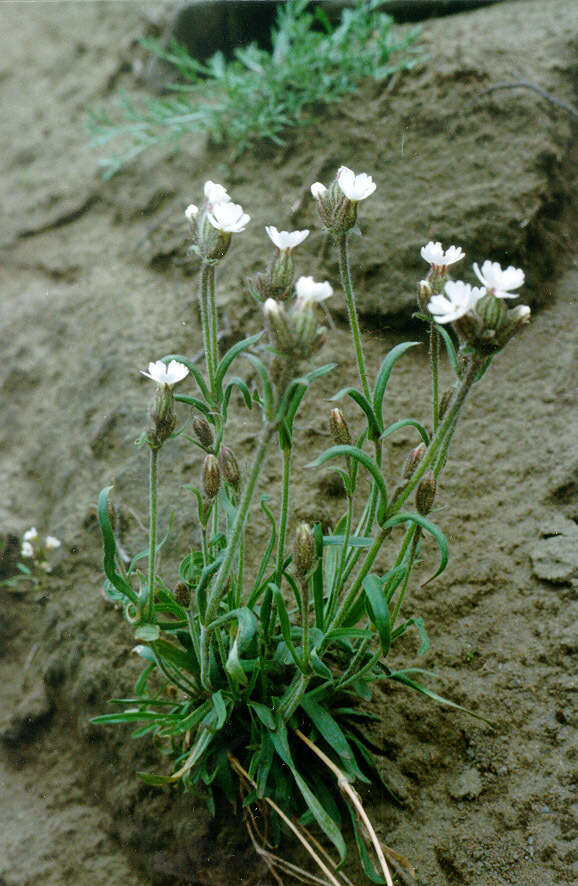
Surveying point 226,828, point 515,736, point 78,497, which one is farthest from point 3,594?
point 515,736

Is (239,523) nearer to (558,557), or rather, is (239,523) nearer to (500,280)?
(500,280)

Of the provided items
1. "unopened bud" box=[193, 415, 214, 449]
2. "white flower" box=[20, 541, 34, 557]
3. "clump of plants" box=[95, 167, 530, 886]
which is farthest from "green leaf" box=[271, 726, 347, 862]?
"white flower" box=[20, 541, 34, 557]

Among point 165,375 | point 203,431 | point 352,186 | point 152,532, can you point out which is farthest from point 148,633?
point 352,186

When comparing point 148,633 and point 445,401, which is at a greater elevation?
point 445,401

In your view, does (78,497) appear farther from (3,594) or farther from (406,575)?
(406,575)

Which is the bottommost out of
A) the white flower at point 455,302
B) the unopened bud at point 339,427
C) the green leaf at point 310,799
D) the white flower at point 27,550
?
the white flower at point 27,550

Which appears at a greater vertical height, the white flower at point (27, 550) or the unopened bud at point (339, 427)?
the unopened bud at point (339, 427)

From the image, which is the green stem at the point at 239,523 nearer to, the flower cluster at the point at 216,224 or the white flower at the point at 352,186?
the flower cluster at the point at 216,224

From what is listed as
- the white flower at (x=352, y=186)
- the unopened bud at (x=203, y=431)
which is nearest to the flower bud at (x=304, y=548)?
the unopened bud at (x=203, y=431)
